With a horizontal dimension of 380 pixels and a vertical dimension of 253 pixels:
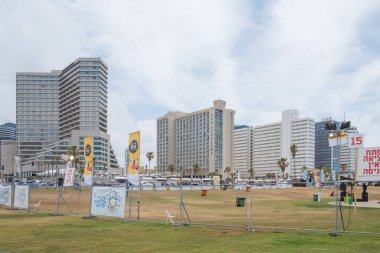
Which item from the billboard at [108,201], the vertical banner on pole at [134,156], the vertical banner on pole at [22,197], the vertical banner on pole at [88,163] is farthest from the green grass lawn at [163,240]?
the vertical banner on pole at [22,197]

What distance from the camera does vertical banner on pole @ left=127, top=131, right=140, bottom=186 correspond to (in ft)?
92.4

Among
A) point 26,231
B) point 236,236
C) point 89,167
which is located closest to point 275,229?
point 236,236

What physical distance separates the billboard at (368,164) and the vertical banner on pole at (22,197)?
972 inches

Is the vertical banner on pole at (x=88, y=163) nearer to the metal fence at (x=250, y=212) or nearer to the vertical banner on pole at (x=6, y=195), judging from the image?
the metal fence at (x=250, y=212)

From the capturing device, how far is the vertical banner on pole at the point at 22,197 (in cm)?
3383

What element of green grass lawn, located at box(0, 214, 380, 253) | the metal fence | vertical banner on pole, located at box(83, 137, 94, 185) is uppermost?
vertical banner on pole, located at box(83, 137, 94, 185)

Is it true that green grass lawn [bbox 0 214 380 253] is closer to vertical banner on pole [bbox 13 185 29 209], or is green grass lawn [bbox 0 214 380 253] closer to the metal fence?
the metal fence

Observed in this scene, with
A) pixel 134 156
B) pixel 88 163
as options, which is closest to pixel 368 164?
pixel 134 156

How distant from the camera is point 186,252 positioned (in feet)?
47.4

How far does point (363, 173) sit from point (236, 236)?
579 cm

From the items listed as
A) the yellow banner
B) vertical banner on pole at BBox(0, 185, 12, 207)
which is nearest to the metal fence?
the yellow banner

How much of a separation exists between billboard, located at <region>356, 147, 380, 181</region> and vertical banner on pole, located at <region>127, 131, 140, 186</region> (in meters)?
14.1

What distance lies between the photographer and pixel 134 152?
1120 inches

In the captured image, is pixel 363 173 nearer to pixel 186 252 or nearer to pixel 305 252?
pixel 305 252
